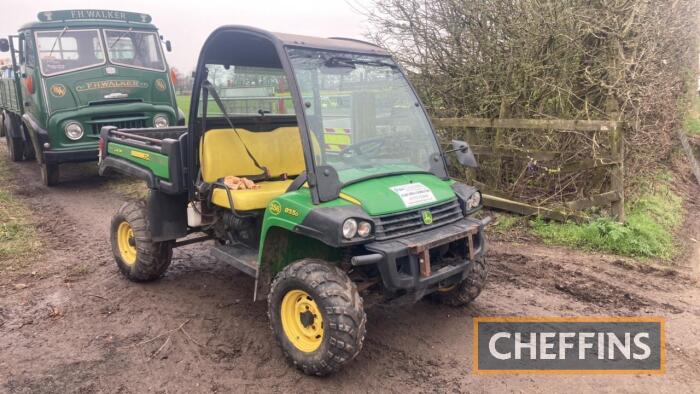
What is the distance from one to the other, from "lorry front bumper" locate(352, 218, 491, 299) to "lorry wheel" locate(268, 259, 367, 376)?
230 mm

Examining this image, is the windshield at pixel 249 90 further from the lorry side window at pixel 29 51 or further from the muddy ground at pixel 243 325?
the lorry side window at pixel 29 51

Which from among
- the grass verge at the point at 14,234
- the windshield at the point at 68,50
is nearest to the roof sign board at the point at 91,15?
the windshield at the point at 68,50

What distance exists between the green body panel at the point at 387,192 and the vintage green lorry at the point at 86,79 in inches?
→ 256

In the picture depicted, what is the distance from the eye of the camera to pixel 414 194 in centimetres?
342

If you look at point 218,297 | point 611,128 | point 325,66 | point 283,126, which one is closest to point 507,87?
point 611,128

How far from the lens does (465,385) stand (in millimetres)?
3209

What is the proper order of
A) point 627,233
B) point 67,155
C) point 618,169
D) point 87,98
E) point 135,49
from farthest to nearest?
point 135,49, point 87,98, point 67,155, point 618,169, point 627,233

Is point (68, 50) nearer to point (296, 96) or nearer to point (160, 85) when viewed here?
point (160, 85)

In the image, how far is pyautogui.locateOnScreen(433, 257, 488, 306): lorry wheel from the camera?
3.98m

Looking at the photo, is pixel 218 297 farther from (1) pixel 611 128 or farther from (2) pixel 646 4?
(2) pixel 646 4

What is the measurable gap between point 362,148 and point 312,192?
0.58 meters

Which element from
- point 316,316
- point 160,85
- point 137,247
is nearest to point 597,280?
point 316,316

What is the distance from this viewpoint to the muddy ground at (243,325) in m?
3.25

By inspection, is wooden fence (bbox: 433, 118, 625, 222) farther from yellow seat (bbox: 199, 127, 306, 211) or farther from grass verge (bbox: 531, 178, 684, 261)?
yellow seat (bbox: 199, 127, 306, 211)
